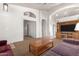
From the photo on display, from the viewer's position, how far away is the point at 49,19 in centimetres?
117

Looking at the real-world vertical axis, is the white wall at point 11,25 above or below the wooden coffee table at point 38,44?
above

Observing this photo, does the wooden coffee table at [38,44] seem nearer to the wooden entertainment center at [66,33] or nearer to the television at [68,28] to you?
the wooden entertainment center at [66,33]

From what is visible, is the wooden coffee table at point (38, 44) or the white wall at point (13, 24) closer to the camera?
the white wall at point (13, 24)

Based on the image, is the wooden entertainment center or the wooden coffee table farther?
the wooden coffee table

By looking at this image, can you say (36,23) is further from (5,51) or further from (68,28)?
(5,51)

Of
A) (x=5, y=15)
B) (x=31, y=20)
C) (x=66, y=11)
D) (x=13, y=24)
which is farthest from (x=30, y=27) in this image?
(x=66, y=11)

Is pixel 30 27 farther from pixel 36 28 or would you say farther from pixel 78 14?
pixel 78 14

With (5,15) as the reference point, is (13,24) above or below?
below

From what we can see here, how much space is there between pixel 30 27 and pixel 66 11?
556 millimetres

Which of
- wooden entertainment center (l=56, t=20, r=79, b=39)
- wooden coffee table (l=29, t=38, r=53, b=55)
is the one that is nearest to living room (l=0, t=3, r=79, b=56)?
wooden entertainment center (l=56, t=20, r=79, b=39)

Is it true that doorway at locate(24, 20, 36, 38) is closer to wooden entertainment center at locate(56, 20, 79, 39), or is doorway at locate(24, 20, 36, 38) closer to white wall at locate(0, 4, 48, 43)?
white wall at locate(0, 4, 48, 43)

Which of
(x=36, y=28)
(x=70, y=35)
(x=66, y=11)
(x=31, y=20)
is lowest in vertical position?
(x=70, y=35)

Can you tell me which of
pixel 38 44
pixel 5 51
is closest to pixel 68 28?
pixel 38 44

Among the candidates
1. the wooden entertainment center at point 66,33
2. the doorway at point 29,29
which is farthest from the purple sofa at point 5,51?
the wooden entertainment center at point 66,33
